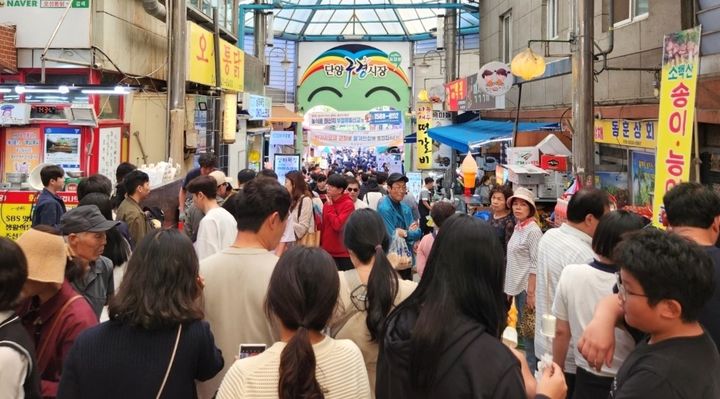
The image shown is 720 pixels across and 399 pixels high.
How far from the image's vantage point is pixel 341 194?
26.5 feet

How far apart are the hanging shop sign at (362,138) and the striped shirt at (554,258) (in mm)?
22702

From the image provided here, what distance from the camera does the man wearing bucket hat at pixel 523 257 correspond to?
6148mm

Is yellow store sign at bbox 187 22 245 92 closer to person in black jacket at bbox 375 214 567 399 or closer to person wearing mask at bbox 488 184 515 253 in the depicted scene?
person wearing mask at bbox 488 184 515 253

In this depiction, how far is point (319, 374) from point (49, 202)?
5954mm

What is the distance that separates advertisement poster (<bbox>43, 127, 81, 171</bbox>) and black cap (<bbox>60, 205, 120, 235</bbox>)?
7.03 meters

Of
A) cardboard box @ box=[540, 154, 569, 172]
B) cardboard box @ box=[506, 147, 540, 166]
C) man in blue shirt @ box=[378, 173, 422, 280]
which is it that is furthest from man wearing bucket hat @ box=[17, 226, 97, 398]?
cardboard box @ box=[506, 147, 540, 166]

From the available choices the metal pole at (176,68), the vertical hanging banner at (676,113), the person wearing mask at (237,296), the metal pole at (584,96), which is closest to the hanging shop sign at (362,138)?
the metal pole at (176,68)

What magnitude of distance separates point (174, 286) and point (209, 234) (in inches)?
98.7

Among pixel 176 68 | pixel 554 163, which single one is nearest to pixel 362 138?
pixel 176 68

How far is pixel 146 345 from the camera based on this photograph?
257 cm

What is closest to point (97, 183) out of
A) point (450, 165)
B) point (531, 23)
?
point (531, 23)

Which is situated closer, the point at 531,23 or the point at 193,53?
the point at 193,53

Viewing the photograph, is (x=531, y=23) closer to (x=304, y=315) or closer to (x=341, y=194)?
(x=341, y=194)

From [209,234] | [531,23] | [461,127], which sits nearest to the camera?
[209,234]
